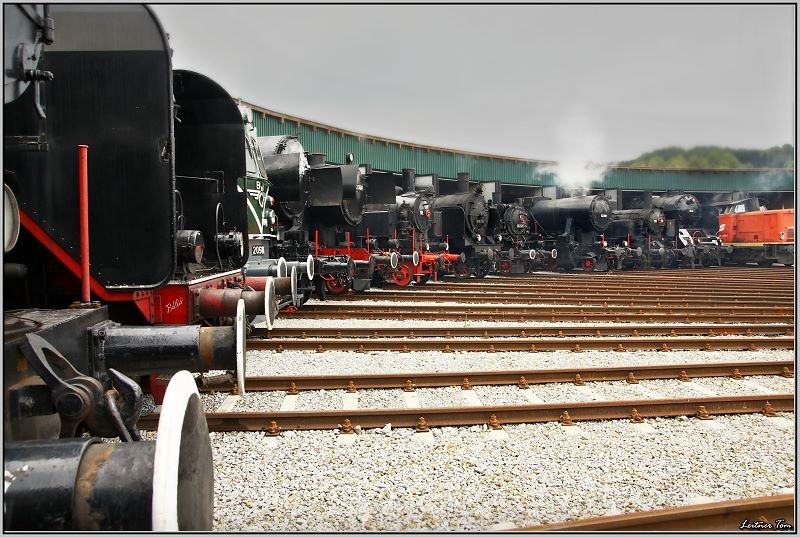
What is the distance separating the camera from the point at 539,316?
9.00 metres

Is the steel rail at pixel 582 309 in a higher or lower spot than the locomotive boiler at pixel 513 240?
Result: lower

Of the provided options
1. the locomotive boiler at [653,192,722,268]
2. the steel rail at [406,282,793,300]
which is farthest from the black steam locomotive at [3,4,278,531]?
the locomotive boiler at [653,192,722,268]

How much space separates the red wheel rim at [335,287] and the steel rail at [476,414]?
8.56 m

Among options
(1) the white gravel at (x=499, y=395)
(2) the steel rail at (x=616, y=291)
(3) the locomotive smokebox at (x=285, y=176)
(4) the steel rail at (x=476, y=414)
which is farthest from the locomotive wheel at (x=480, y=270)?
(4) the steel rail at (x=476, y=414)

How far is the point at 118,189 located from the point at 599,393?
13.1ft

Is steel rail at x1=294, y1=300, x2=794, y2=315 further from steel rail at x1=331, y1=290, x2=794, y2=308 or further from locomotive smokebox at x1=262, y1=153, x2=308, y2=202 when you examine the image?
locomotive smokebox at x1=262, y1=153, x2=308, y2=202

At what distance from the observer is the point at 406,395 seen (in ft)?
15.8

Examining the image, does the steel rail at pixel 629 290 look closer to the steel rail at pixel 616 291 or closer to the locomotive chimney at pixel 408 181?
the steel rail at pixel 616 291

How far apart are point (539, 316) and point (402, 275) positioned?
20.7 feet

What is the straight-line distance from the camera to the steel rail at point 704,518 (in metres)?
2.63

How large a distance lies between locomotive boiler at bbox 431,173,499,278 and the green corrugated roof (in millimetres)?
5766

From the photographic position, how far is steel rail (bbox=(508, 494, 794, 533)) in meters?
2.63

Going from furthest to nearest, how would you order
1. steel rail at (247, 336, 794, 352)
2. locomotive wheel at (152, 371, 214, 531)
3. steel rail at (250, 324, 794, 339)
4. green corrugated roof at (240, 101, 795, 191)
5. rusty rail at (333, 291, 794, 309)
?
1. green corrugated roof at (240, 101, 795, 191)
2. rusty rail at (333, 291, 794, 309)
3. steel rail at (250, 324, 794, 339)
4. steel rail at (247, 336, 794, 352)
5. locomotive wheel at (152, 371, 214, 531)

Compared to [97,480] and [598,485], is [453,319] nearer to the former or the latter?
[598,485]
